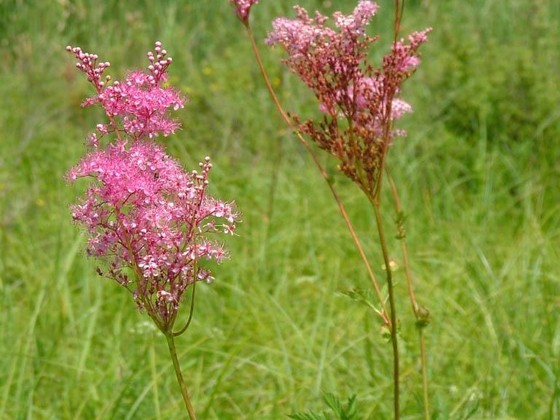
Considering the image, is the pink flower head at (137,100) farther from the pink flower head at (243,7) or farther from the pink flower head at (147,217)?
the pink flower head at (243,7)

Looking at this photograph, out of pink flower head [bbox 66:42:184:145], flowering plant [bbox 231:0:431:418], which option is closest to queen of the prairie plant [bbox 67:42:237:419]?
pink flower head [bbox 66:42:184:145]

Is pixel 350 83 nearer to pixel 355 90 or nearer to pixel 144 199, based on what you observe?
pixel 355 90

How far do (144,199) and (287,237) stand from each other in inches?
127

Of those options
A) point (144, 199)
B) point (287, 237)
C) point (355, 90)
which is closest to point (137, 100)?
point (144, 199)

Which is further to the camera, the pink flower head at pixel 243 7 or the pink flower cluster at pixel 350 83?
the pink flower head at pixel 243 7

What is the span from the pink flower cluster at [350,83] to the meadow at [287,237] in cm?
29

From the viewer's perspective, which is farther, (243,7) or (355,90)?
(243,7)

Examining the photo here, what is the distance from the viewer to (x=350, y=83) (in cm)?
223

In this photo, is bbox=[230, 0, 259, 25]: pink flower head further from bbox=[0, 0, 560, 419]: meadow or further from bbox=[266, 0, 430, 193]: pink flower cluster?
bbox=[0, 0, 560, 419]: meadow

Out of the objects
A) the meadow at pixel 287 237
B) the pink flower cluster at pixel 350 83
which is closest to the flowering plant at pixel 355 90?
the pink flower cluster at pixel 350 83

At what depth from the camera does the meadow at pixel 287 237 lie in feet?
11.5

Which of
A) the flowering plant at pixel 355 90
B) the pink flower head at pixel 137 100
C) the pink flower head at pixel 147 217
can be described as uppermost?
the flowering plant at pixel 355 90

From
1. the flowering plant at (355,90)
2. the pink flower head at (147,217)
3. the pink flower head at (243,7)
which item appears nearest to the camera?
the pink flower head at (147,217)

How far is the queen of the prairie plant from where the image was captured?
1638 mm
